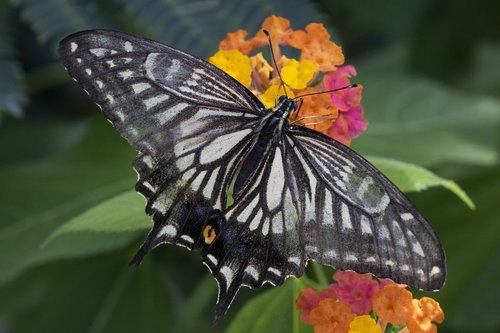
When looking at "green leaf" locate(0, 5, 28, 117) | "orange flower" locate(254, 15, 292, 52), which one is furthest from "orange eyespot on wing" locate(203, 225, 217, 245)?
"green leaf" locate(0, 5, 28, 117)

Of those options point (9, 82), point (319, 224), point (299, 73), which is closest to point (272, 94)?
point (299, 73)

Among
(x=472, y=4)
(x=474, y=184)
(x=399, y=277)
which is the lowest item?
(x=474, y=184)

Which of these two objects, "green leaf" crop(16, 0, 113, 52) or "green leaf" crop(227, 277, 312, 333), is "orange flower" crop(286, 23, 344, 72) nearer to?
"green leaf" crop(227, 277, 312, 333)

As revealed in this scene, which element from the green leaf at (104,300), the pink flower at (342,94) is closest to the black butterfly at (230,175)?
the pink flower at (342,94)

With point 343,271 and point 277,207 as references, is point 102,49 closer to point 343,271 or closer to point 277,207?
point 277,207

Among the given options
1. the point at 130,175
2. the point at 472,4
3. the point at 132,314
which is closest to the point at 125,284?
the point at 132,314

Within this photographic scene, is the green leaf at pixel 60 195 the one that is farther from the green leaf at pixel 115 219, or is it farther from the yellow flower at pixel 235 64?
the yellow flower at pixel 235 64
